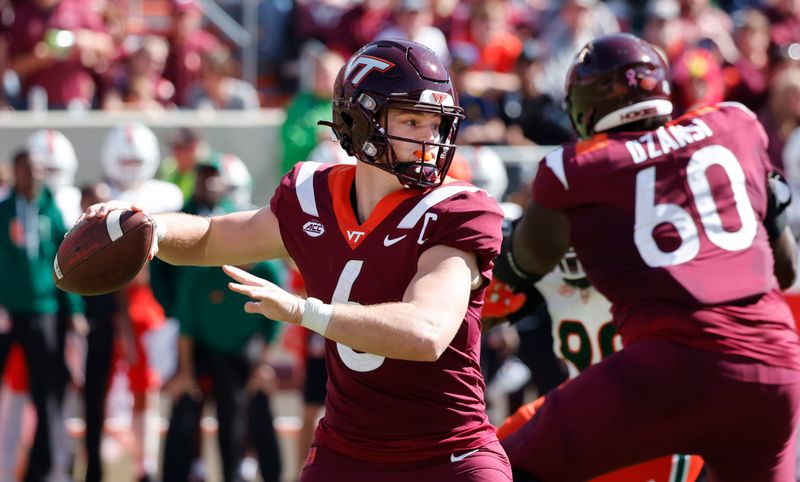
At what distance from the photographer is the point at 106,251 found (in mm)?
3303

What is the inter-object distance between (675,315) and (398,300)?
1.04 m

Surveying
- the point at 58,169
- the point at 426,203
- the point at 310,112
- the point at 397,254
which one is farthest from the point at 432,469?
the point at 310,112

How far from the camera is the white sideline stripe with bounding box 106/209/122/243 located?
3.30m

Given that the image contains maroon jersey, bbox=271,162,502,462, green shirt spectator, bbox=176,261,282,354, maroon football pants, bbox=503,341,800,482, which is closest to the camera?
maroon jersey, bbox=271,162,502,462

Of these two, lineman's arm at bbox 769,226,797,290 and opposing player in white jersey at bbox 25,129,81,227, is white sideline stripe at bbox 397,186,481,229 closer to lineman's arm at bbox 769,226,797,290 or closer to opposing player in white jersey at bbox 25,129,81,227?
lineman's arm at bbox 769,226,797,290

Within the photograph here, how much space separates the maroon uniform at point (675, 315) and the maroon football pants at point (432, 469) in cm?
60

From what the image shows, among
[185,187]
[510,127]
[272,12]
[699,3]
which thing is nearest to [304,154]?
[185,187]

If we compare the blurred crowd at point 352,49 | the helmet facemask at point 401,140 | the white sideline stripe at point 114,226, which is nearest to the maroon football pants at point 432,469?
the helmet facemask at point 401,140

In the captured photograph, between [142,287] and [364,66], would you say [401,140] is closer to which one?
[364,66]

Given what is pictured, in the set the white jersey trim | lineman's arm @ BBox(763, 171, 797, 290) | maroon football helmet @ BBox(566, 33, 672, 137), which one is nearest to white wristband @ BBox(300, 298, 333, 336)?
the white jersey trim

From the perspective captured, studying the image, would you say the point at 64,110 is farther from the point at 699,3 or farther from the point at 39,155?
the point at 699,3

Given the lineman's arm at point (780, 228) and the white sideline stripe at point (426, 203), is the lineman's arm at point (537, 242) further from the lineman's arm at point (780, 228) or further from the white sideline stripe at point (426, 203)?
the white sideline stripe at point (426, 203)

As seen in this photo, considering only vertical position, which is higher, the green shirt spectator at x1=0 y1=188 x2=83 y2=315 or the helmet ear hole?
the helmet ear hole

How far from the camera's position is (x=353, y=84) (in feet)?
10.9
